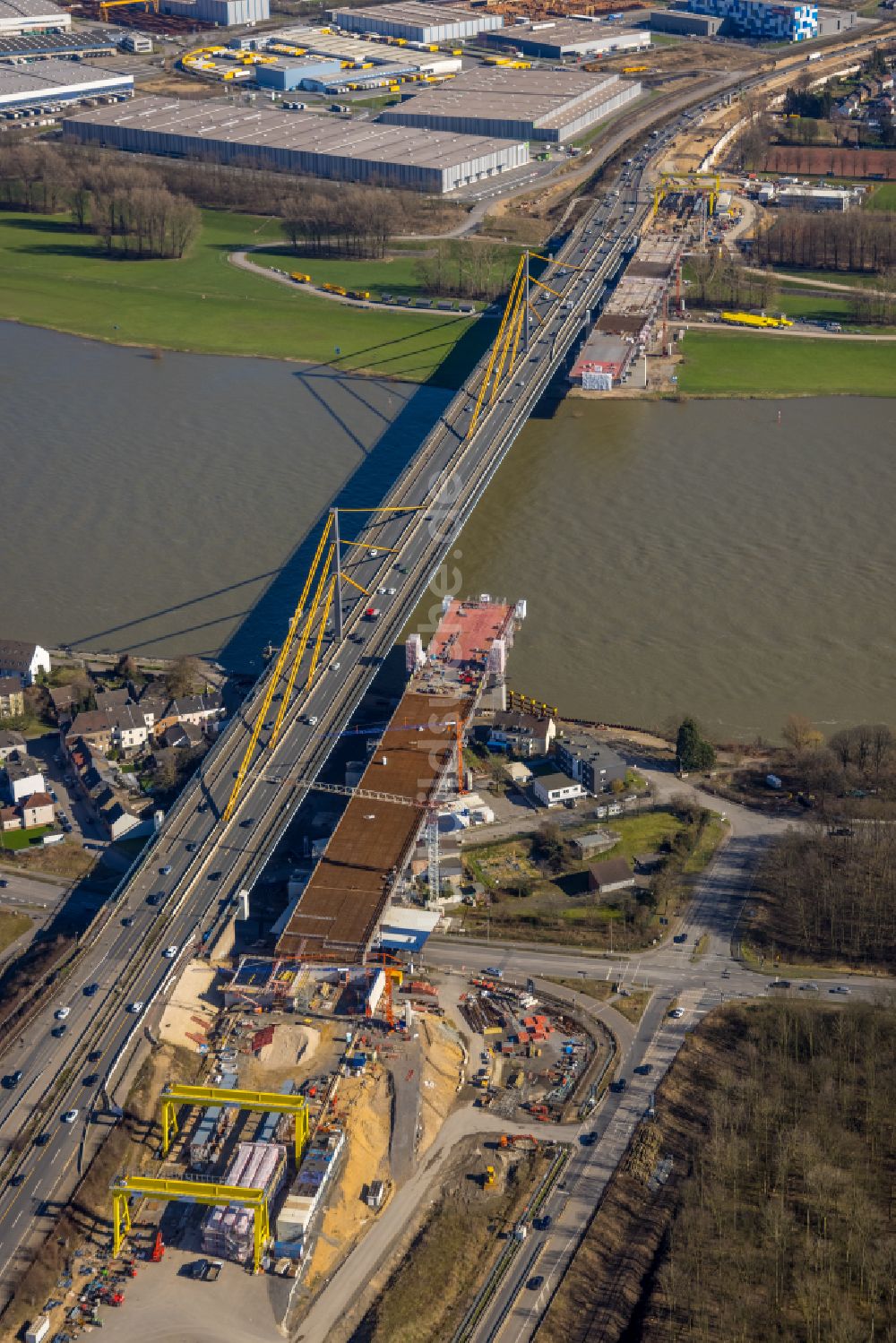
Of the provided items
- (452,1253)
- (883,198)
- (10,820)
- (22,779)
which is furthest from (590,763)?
(883,198)

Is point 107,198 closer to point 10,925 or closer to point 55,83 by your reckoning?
point 55,83

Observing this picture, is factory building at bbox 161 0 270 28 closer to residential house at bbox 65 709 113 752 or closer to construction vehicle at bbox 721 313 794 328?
construction vehicle at bbox 721 313 794 328

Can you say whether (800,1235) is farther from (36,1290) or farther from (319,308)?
(319,308)

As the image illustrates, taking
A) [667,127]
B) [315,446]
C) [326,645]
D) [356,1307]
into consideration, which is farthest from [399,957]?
[667,127]

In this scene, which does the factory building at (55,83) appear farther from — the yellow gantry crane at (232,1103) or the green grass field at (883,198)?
the yellow gantry crane at (232,1103)

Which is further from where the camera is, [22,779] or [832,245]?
[832,245]
